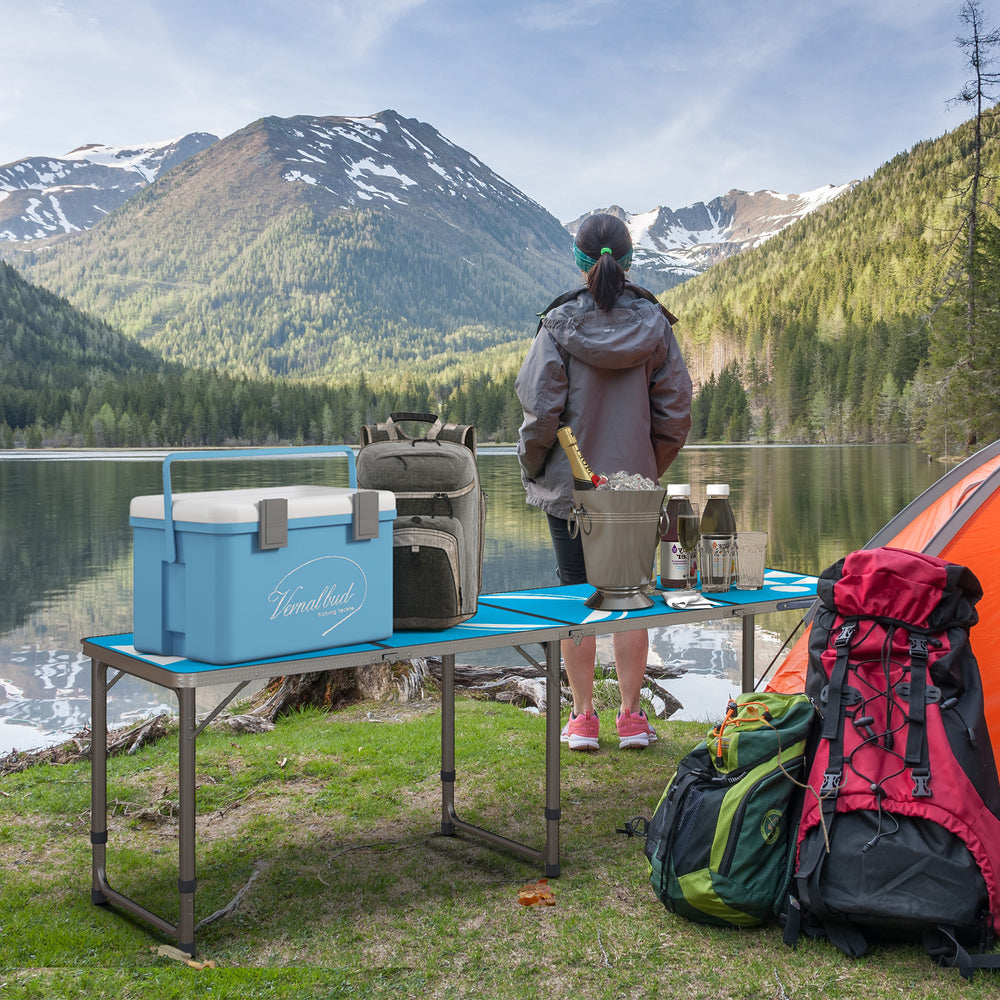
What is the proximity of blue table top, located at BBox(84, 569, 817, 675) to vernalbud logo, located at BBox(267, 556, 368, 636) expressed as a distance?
11 cm

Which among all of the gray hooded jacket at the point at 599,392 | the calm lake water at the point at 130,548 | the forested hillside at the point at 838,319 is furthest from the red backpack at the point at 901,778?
the forested hillside at the point at 838,319

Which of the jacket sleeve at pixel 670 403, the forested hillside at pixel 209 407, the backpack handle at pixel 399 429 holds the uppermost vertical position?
the forested hillside at pixel 209 407

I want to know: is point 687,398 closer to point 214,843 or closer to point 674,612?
point 674,612

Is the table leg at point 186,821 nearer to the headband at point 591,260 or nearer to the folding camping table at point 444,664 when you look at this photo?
the folding camping table at point 444,664

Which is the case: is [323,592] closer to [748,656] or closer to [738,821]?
[738,821]

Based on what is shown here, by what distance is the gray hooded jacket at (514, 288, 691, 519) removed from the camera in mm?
4082

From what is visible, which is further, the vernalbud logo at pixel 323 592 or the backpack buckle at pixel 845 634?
the backpack buckle at pixel 845 634

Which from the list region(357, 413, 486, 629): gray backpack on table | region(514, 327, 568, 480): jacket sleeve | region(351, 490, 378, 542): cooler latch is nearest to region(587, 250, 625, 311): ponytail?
region(514, 327, 568, 480): jacket sleeve

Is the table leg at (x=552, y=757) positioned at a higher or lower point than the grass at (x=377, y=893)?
higher

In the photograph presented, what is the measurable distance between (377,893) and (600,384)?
2231 millimetres

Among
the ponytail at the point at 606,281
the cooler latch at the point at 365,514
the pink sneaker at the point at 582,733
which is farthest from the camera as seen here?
the pink sneaker at the point at 582,733

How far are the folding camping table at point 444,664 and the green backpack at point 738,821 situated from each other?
0.44 meters

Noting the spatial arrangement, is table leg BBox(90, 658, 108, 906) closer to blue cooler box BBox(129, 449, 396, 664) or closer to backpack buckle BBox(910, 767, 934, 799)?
blue cooler box BBox(129, 449, 396, 664)

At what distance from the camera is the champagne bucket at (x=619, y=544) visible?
343 centimetres
